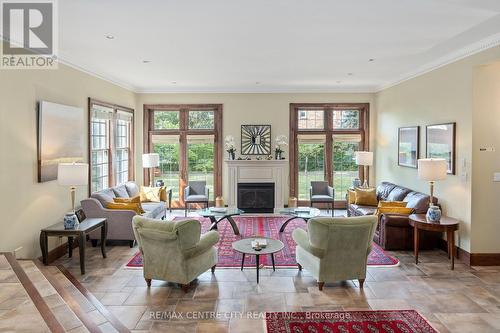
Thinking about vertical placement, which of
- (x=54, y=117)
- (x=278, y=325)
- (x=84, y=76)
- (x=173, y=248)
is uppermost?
(x=84, y=76)

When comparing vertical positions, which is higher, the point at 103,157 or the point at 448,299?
the point at 103,157

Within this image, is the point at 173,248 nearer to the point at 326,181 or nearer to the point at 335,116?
the point at 326,181

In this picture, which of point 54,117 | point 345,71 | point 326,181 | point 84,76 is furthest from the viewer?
point 326,181

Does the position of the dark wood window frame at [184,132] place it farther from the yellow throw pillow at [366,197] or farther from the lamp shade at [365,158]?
the yellow throw pillow at [366,197]

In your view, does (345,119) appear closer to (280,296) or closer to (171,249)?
(280,296)

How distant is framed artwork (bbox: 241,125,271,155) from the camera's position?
958 cm

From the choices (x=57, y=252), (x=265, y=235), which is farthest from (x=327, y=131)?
(x=57, y=252)

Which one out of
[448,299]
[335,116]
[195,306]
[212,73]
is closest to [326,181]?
[335,116]

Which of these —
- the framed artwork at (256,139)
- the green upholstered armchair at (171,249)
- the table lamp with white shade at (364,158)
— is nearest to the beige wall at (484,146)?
the table lamp with white shade at (364,158)

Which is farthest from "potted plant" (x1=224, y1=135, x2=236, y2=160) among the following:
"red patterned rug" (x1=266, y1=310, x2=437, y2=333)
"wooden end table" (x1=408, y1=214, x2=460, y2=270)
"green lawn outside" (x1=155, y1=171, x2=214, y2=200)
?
"red patterned rug" (x1=266, y1=310, x2=437, y2=333)

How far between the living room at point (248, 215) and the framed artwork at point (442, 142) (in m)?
0.03

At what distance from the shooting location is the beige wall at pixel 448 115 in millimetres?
5449

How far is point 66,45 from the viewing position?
17.4 feet

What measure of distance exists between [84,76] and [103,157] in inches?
69.6
